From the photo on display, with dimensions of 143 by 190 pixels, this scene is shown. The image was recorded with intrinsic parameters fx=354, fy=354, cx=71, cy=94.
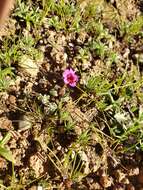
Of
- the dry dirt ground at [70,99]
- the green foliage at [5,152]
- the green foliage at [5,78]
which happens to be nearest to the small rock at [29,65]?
the dry dirt ground at [70,99]

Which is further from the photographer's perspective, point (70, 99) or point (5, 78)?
point (70, 99)

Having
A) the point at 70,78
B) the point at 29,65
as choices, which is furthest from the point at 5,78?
the point at 70,78

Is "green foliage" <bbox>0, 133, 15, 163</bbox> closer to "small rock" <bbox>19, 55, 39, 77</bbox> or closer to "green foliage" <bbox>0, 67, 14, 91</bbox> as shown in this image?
"green foliage" <bbox>0, 67, 14, 91</bbox>

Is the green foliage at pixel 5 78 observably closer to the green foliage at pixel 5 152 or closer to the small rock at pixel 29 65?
the small rock at pixel 29 65

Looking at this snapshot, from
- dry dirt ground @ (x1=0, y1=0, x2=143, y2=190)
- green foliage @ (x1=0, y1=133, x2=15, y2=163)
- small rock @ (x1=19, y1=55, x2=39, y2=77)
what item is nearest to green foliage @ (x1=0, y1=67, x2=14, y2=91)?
dry dirt ground @ (x1=0, y1=0, x2=143, y2=190)

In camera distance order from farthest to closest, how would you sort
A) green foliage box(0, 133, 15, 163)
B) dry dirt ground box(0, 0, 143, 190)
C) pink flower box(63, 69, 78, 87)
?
pink flower box(63, 69, 78, 87), dry dirt ground box(0, 0, 143, 190), green foliage box(0, 133, 15, 163)

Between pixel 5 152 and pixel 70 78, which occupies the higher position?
pixel 70 78

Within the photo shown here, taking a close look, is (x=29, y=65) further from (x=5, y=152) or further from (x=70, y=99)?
(x=5, y=152)

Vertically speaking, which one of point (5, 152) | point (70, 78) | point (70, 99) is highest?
point (70, 78)
